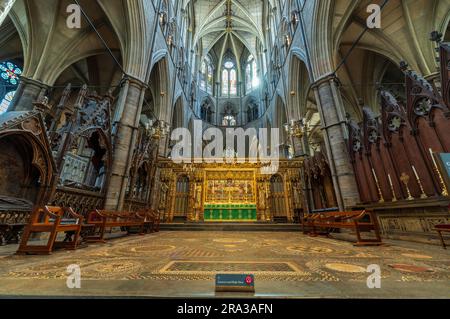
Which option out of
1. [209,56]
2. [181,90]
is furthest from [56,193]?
[209,56]

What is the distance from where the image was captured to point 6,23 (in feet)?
41.4

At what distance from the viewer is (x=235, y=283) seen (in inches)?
52.2

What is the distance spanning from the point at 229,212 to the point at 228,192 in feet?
3.80

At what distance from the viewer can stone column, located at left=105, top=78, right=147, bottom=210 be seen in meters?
7.45

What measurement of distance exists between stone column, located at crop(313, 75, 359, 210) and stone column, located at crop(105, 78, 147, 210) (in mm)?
9089

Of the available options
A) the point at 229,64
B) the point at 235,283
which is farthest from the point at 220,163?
the point at 229,64

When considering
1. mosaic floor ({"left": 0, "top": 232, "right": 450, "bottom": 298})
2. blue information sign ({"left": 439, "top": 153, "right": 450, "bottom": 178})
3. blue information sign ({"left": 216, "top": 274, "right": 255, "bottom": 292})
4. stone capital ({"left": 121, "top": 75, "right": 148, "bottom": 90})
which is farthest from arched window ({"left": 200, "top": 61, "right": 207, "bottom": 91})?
blue information sign ({"left": 216, "top": 274, "right": 255, "bottom": 292})

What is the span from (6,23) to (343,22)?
21.8 m

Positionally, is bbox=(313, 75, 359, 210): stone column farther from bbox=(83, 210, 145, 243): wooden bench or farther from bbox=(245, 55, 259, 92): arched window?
bbox=(245, 55, 259, 92): arched window

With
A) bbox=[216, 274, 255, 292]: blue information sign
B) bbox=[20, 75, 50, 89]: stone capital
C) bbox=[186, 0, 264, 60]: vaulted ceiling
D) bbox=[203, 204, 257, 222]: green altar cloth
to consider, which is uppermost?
bbox=[186, 0, 264, 60]: vaulted ceiling

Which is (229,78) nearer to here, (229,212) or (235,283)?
(229,212)

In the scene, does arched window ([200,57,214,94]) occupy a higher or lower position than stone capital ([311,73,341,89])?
higher

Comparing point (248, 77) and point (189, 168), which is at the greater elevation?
point (248, 77)

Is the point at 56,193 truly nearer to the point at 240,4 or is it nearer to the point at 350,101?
the point at 350,101
